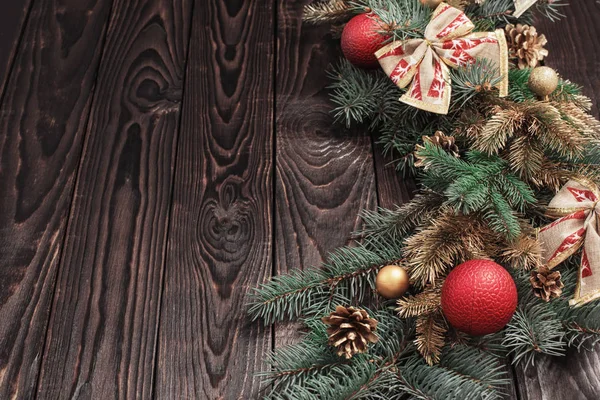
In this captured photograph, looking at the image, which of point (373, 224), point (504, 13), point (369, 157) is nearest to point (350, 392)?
point (373, 224)

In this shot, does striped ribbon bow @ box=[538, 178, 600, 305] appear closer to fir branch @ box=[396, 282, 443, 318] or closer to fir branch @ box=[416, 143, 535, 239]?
fir branch @ box=[416, 143, 535, 239]

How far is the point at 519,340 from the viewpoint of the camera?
85 cm

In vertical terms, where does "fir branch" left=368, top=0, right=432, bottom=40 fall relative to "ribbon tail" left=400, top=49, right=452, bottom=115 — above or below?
above

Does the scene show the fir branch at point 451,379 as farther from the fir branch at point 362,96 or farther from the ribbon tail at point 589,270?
the fir branch at point 362,96

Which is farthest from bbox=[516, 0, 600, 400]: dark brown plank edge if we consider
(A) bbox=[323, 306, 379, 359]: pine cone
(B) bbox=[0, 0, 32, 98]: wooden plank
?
(B) bbox=[0, 0, 32, 98]: wooden plank

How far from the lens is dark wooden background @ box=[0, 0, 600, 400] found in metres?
0.91

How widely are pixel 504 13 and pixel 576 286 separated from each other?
50cm

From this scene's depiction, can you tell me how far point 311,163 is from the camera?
1.11 m

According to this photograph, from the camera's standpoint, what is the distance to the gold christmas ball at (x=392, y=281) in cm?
87

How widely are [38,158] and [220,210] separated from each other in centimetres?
32

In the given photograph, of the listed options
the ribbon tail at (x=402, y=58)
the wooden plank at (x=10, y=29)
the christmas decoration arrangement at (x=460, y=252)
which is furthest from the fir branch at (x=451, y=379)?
the wooden plank at (x=10, y=29)

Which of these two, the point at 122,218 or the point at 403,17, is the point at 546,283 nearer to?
the point at 403,17

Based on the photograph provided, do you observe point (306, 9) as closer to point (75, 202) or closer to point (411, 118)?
point (411, 118)

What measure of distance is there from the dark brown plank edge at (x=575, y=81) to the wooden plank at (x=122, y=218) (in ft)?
1.62
